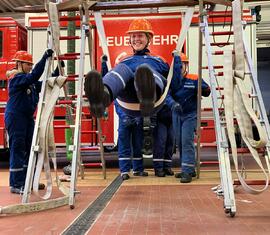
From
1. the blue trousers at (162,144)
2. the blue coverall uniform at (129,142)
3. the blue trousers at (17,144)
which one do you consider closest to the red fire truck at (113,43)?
the blue trousers at (162,144)

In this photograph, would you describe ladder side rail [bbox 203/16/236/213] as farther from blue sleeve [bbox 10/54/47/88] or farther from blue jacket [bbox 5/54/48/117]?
blue jacket [bbox 5/54/48/117]

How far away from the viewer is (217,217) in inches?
161

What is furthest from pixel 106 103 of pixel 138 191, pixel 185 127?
pixel 185 127

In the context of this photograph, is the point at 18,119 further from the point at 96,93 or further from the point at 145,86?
the point at 145,86

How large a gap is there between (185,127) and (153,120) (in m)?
0.65

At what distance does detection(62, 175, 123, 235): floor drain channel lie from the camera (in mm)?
3664

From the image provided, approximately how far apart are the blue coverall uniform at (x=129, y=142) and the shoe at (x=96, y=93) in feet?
7.17

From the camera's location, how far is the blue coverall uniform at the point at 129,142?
22.6 feet

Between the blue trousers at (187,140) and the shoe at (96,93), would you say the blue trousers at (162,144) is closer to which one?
the blue trousers at (187,140)

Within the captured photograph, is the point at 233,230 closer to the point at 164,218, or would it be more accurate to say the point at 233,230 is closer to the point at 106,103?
the point at 164,218

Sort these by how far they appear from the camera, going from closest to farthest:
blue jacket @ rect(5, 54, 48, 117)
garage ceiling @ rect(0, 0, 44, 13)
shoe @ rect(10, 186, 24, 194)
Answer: blue jacket @ rect(5, 54, 48, 117), shoe @ rect(10, 186, 24, 194), garage ceiling @ rect(0, 0, 44, 13)

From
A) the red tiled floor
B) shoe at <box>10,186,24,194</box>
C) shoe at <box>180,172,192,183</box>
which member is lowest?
the red tiled floor

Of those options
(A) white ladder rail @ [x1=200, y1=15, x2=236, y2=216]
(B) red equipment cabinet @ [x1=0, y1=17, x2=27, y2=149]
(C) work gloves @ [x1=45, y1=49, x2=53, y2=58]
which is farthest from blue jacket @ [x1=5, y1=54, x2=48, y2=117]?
Result: (B) red equipment cabinet @ [x1=0, y1=17, x2=27, y2=149]

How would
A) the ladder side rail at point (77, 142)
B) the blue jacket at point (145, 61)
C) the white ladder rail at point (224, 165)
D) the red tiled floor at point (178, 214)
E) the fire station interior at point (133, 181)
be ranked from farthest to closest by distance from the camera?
the blue jacket at point (145, 61)
the ladder side rail at point (77, 142)
the white ladder rail at point (224, 165)
the fire station interior at point (133, 181)
the red tiled floor at point (178, 214)
